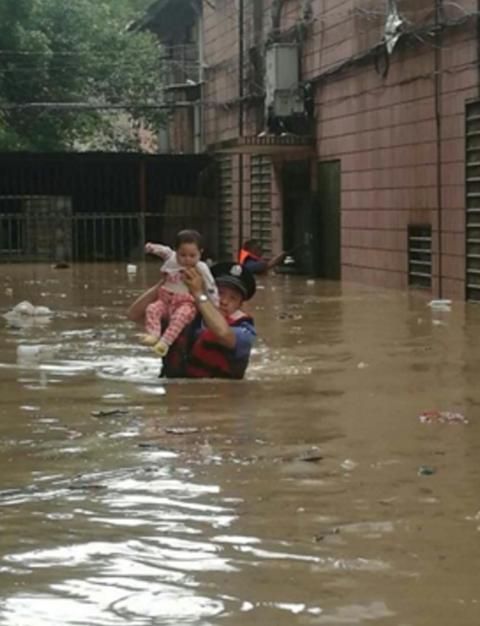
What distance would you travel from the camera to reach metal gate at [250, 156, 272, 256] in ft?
111

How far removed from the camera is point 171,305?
11.3 metres

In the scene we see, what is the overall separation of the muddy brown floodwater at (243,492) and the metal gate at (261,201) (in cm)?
1969

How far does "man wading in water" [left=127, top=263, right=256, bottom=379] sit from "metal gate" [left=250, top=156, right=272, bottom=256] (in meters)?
22.0

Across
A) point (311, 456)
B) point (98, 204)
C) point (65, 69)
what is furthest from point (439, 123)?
point (65, 69)

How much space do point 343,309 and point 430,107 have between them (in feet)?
14.0

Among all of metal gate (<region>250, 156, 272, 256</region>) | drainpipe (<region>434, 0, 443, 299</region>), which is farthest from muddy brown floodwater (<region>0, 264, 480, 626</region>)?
metal gate (<region>250, 156, 272, 256</region>)

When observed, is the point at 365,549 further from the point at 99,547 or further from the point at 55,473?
the point at 55,473

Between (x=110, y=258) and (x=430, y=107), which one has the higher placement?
(x=430, y=107)

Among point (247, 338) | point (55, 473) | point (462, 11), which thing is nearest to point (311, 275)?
point (462, 11)

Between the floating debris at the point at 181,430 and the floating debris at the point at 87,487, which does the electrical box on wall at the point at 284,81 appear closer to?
the floating debris at the point at 181,430

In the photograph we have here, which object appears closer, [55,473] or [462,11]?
[55,473]

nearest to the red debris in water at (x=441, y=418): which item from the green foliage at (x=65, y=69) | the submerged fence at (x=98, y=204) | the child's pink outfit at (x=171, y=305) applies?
the child's pink outfit at (x=171, y=305)

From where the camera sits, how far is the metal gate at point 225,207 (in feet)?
124

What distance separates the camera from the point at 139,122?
48.2m
